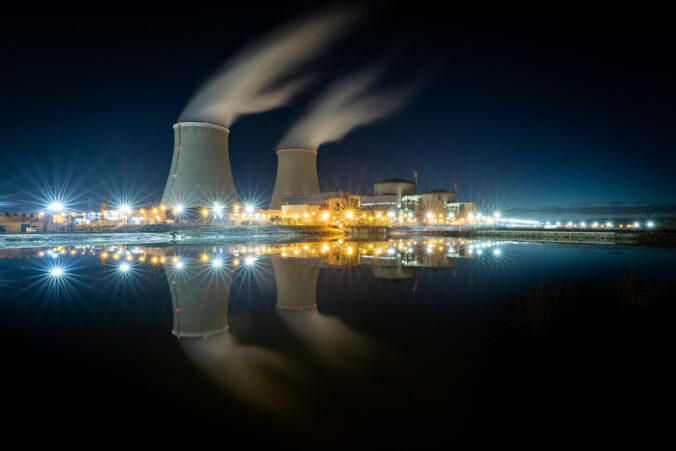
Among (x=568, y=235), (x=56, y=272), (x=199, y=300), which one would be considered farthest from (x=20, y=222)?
(x=568, y=235)

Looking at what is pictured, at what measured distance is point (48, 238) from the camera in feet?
63.0

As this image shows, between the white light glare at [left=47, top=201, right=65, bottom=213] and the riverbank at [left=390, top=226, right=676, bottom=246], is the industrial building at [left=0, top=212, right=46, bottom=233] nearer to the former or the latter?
the white light glare at [left=47, top=201, right=65, bottom=213]

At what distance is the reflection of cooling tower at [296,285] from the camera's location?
5.54m

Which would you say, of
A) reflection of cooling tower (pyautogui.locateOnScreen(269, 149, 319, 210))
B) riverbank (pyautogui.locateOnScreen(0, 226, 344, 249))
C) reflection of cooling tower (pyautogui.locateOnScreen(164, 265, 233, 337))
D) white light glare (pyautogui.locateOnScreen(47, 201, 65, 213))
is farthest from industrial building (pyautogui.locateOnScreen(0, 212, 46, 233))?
reflection of cooling tower (pyautogui.locateOnScreen(164, 265, 233, 337))

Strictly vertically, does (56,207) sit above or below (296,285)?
above

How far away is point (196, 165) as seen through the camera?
23.4 metres

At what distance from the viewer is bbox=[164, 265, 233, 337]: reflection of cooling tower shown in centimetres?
414

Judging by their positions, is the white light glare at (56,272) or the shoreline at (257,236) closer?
the white light glare at (56,272)

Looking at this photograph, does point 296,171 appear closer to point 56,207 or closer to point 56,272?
point 56,207

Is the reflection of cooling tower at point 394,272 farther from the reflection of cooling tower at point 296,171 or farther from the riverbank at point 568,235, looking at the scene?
the reflection of cooling tower at point 296,171

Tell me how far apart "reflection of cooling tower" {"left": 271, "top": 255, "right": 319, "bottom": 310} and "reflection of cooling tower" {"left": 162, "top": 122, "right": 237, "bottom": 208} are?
15.9m

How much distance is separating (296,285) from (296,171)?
2742cm

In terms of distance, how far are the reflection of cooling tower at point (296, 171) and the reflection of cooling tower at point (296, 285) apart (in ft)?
78.9

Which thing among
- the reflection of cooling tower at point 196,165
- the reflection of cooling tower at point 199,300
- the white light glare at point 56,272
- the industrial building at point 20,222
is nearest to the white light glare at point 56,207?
the industrial building at point 20,222
